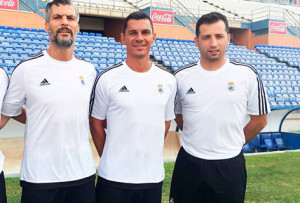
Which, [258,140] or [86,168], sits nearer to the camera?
[86,168]

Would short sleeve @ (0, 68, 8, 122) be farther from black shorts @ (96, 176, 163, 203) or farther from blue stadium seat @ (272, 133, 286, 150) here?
blue stadium seat @ (272, 133, 286, 150)

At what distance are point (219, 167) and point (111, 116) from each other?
98 cm

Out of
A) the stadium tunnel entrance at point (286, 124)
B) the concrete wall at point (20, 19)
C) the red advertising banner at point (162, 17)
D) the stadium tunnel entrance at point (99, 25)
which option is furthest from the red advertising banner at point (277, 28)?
the concrete wall at point (20, 19)

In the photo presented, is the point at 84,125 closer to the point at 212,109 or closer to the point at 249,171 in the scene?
the point at 212,109

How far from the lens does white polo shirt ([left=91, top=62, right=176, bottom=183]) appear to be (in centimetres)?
234

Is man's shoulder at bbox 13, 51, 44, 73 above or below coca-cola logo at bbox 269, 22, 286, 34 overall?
below

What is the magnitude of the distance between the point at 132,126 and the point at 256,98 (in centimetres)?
112

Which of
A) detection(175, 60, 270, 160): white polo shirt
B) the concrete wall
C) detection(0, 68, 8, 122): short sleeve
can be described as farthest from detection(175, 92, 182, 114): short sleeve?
the concrete wall

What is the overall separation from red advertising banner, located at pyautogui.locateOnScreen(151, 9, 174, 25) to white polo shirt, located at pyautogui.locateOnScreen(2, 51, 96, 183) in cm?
1399

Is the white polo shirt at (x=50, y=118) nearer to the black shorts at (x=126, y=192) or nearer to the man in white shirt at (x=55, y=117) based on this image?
the man in white shirt at (x=55, y=117)

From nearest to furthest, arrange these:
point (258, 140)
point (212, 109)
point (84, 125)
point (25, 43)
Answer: point (84, 125) → point (212, 109) → point (258, 140) → point (25, 43)

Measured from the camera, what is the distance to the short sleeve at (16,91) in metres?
2.25

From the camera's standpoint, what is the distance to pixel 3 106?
2.32 metres

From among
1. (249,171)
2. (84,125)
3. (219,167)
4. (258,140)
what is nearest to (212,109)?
(219,167)
